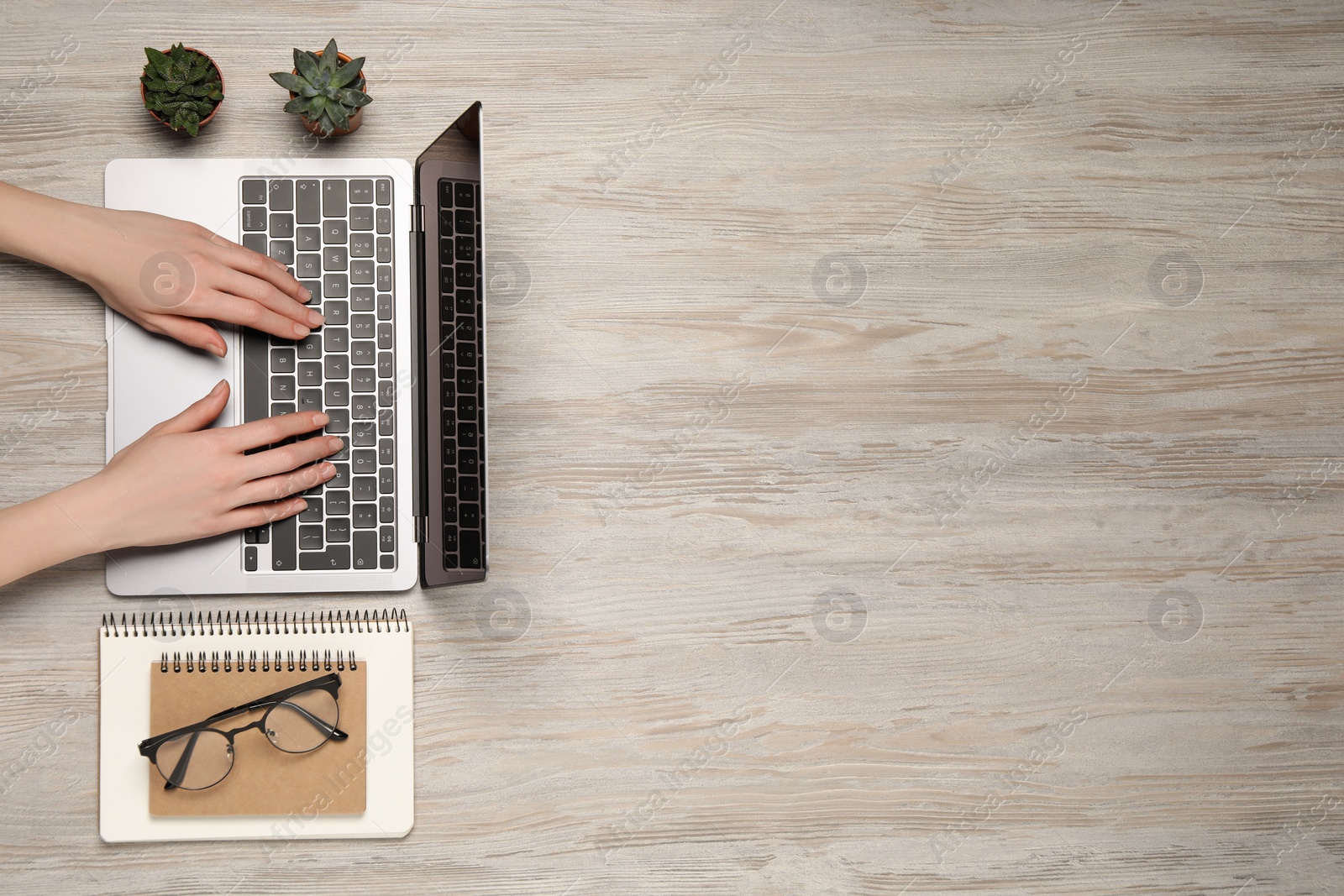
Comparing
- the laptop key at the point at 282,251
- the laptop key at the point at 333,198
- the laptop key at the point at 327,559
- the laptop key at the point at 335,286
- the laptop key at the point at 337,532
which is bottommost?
the laptop key at the point at 327,559

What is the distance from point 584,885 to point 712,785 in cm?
22

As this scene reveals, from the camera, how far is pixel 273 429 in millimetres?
1004

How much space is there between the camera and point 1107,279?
1155mm

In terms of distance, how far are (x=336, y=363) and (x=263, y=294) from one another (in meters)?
0.12

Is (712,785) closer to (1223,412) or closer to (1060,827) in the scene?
(1060,827)

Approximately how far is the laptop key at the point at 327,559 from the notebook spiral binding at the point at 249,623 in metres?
0.07

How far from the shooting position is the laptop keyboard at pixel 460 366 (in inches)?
38.1

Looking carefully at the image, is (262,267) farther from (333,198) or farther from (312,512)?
(312,512)

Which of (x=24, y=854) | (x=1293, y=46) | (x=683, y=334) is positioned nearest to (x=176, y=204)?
(x=683, y=334)

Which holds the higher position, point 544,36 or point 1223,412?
point 544,36

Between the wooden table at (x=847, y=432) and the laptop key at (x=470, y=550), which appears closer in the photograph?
the laptop key at (x=470, y=550)

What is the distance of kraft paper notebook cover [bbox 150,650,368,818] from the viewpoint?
103cm

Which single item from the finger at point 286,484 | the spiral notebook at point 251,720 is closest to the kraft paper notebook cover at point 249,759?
the spiral notebook at point 251,720

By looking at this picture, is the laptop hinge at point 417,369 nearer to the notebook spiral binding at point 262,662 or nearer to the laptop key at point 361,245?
the laptop key at point 361,245
